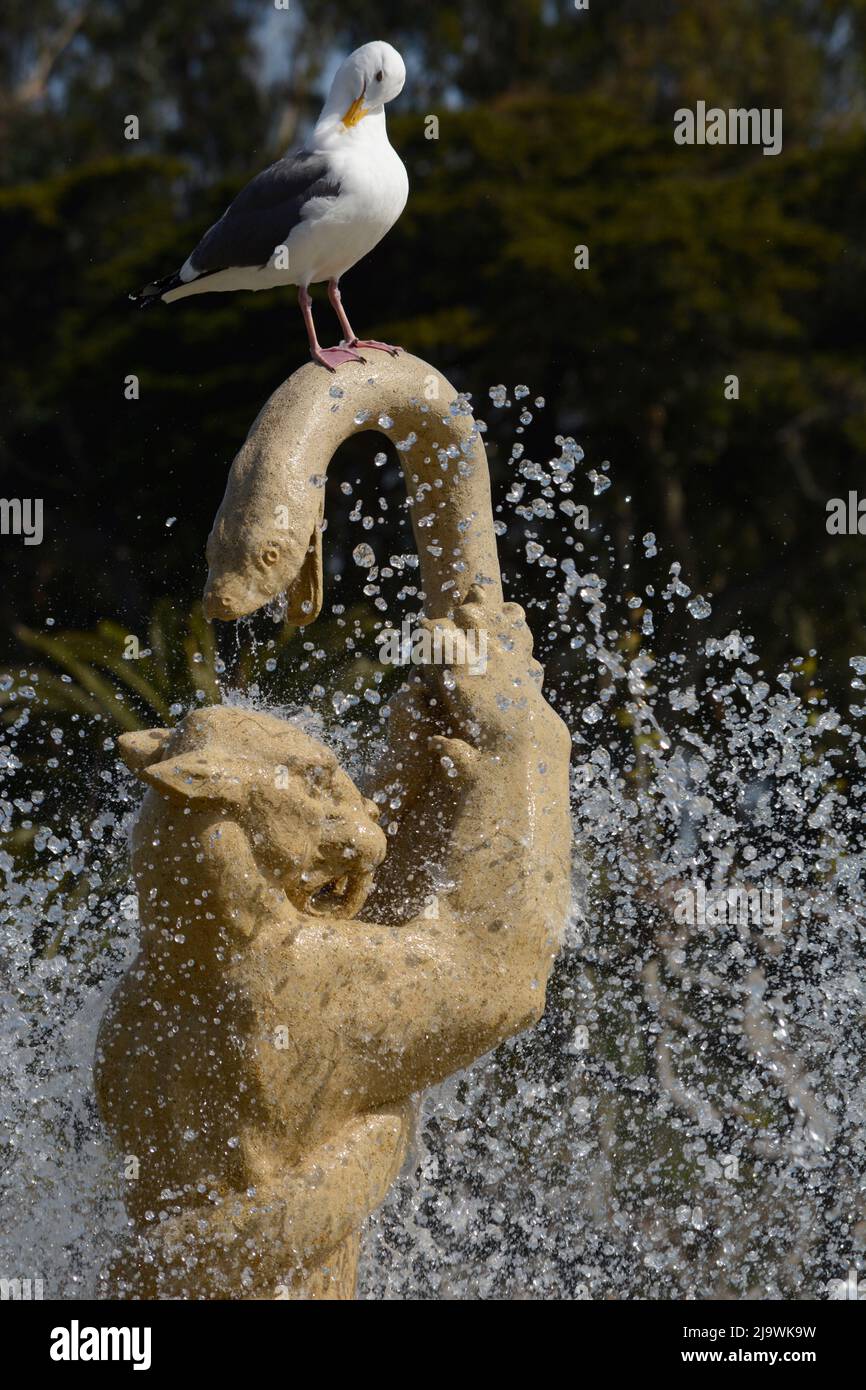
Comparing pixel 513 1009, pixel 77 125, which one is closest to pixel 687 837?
pixel 513 1009

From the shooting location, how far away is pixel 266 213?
3.38m

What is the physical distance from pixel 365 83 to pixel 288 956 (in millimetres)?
1744

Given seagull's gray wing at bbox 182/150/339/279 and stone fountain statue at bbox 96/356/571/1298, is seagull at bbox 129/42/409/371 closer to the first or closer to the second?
seagull's gray wing at bbox 182/150/339/279

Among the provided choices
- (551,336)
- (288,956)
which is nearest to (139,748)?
(288,956)

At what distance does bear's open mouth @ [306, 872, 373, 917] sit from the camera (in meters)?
2.84

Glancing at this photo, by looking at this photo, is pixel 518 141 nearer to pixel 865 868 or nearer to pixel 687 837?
pixel 687 837

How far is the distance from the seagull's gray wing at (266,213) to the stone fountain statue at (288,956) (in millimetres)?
462

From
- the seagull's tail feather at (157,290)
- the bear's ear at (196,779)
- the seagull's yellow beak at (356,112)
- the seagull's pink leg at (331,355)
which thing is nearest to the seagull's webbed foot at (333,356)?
the seagull's pink leg at (331,355)

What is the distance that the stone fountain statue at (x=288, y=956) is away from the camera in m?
2.67

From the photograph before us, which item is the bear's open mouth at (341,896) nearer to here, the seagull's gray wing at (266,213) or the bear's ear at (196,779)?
the bear's ear at (196,779)

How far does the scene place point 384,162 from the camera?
131 inches

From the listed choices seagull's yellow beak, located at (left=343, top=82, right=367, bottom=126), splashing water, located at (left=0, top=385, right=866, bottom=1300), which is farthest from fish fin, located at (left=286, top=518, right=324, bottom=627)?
seagull's yellow beak, located at (left=343, top=82, right=367, bottom=126)

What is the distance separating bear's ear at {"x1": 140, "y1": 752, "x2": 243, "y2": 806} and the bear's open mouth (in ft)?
1.03

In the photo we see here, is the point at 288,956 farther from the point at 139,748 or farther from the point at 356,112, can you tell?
the point at 356,112
